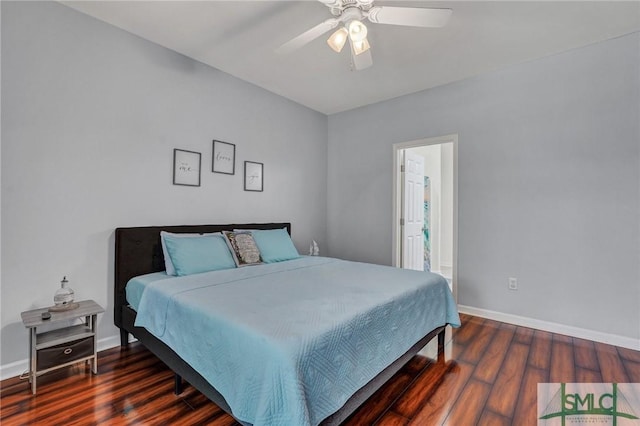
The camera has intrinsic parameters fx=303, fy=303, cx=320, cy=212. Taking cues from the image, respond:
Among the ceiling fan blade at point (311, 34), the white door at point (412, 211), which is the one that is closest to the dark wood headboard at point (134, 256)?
the ceiling fan blade at point (311, 34)

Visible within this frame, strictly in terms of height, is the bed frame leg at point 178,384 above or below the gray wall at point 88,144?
below

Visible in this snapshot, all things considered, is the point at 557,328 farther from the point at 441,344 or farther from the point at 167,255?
the point at 167,255

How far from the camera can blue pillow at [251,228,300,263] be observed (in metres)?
3.20

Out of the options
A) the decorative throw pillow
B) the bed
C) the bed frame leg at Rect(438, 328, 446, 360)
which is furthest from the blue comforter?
the decorative throw pillow

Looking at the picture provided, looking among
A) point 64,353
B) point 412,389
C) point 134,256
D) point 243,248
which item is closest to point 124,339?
point 64,353

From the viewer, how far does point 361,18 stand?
2018 mm

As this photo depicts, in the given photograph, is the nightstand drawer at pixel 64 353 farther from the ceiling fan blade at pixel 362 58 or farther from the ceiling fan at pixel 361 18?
the ceiling fan blade at pixel 362 58

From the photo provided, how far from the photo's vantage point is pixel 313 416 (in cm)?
127

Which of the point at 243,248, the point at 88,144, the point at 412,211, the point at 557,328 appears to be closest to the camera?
the point at 88,144

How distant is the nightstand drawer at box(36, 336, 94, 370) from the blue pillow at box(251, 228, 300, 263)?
5.04ft

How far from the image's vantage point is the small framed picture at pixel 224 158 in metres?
3.34

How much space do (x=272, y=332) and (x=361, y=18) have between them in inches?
79.0

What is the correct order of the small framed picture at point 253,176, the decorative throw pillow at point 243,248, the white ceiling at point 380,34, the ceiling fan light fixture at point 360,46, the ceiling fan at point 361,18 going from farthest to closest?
the small framed picture at point 253,176 < the decorative throw pillow at point 243,248 < the white ceiling at point 380,34 < the ceiling fan light fixture at point 360,46 < the ceiling fan at point 361,18

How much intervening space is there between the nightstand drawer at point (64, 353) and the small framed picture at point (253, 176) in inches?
82.8
